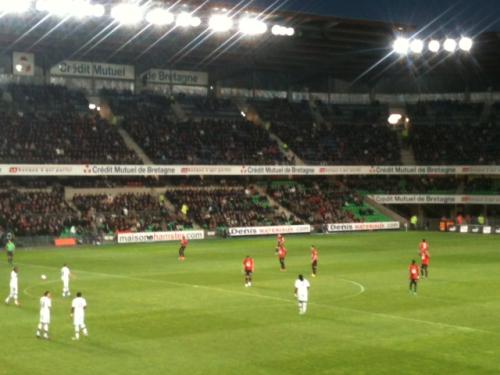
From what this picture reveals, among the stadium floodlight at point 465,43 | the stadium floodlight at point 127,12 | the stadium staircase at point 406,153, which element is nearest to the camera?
the stadium floodlight at point 127,12

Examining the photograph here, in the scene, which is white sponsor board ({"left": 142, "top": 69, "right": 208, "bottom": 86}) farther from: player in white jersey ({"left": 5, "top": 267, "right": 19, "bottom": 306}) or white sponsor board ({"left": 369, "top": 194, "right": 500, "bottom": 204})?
player in white jersey ({"left": 5, "top": 267, "right": 19, "bottom": 306})

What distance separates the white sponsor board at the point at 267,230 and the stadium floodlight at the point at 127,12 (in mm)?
19556

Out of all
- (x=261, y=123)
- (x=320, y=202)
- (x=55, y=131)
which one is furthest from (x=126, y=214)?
(x=261, y=123)

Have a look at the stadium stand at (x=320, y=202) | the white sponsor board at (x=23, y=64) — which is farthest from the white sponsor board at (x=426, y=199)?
the white sponsor board at (x=23, y=64)

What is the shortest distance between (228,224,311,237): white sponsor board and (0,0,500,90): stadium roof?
15.9 metres

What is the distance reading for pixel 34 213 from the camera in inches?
2303

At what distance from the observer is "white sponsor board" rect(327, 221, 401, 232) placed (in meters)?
70.6

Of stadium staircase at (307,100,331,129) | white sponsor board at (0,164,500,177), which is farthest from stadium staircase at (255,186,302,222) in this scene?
stadium staircase at (307,100,331,129)

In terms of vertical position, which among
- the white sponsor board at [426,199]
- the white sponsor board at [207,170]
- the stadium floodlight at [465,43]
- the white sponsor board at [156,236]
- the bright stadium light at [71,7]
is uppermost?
the bright stadium light at [71,7]

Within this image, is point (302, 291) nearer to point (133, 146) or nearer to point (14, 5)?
point (14, 5)

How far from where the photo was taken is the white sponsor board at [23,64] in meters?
71.1

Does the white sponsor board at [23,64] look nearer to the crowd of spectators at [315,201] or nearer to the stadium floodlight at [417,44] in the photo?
the crowd of spectators at [315,201]

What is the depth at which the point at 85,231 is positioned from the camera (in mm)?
58469

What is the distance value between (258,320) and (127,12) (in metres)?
33.1
